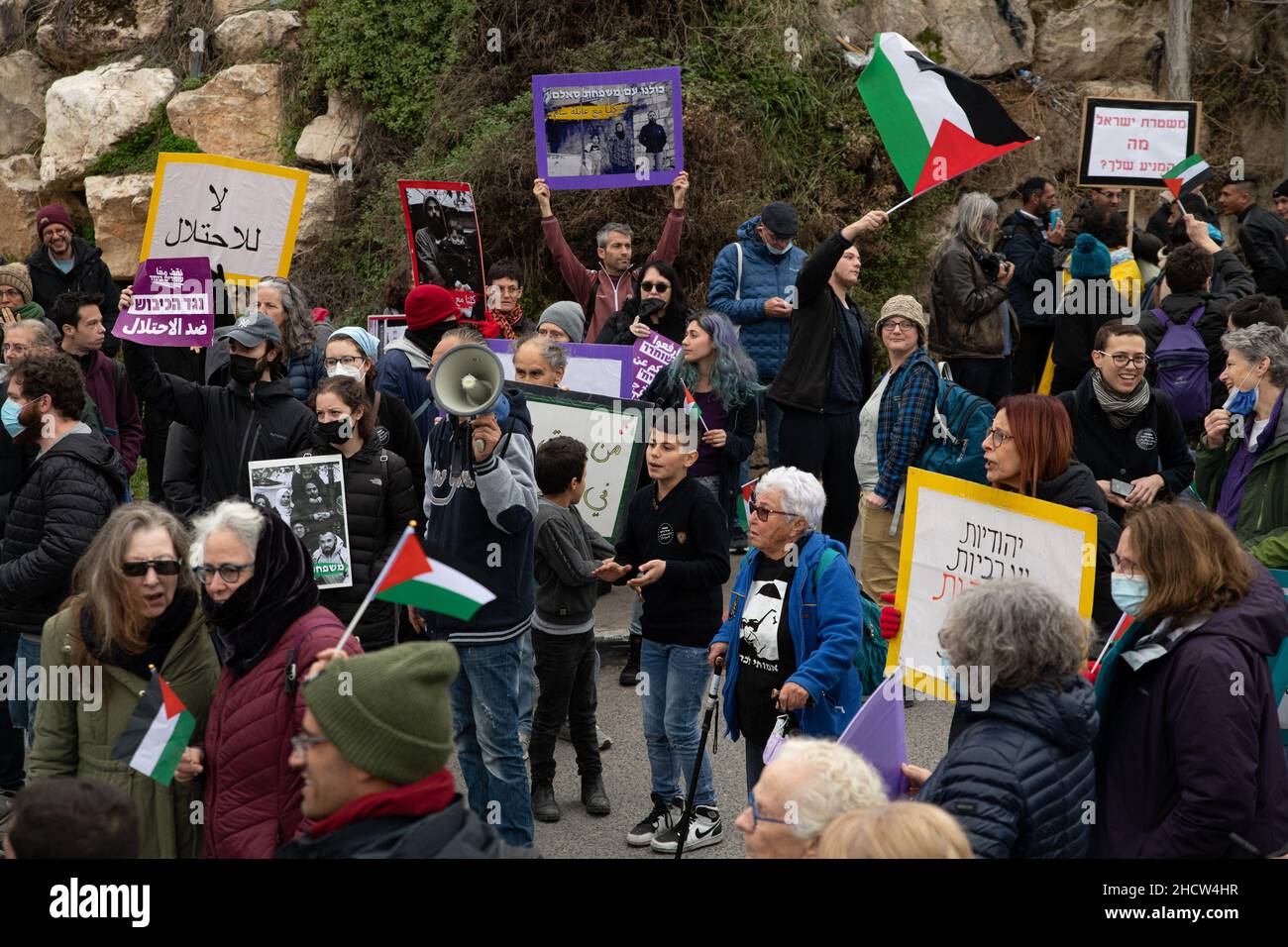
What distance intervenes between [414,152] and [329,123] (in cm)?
113

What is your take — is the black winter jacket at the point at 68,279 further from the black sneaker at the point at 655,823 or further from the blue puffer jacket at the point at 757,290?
the black sneaker at the point at 655,823

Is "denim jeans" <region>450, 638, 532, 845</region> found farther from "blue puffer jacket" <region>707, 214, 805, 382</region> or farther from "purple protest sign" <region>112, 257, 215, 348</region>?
"blue puffer jacket" <region>707, 214, 805, 382</region>

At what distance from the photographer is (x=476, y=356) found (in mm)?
5051

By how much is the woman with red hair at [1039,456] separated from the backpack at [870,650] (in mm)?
770

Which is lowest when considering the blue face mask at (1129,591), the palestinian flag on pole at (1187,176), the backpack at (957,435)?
the blue face mask at (1129,591)

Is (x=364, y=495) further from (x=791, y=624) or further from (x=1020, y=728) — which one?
(x=1020, y=728)

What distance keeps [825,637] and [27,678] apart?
3.46m

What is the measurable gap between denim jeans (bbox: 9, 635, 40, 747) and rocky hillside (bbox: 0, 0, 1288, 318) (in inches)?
278

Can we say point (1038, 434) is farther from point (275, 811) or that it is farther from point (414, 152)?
point (414, 152)

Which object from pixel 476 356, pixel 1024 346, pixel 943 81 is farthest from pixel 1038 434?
pixel 1024 346

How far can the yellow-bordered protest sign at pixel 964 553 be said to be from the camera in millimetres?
4840

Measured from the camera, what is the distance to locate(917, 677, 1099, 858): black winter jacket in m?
3.33

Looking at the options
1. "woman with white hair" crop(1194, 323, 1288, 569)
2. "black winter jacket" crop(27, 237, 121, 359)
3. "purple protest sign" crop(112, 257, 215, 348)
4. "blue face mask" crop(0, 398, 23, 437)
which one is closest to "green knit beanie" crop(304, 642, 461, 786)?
"purple protest sign" crop(112, 257, 215, 348)

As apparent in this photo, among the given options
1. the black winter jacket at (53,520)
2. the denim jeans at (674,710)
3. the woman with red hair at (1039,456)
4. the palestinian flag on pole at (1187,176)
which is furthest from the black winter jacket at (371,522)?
the palestinian flag on pole at (1187,176)
